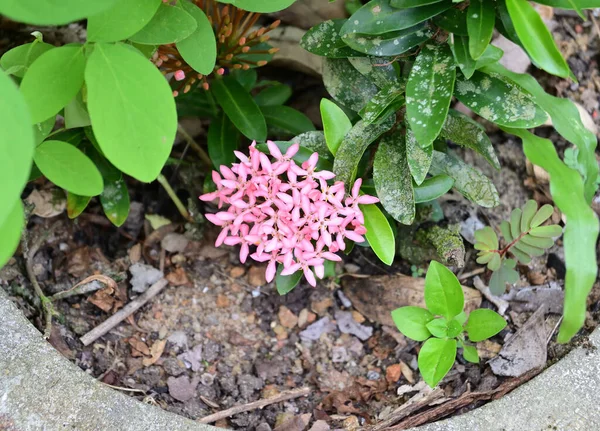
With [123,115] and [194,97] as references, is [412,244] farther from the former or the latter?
[123,115]

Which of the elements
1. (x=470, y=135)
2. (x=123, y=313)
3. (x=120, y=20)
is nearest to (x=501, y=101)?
(x=470, y=135)

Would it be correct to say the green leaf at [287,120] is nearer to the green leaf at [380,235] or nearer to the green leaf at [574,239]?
the green leaf at [380,235]

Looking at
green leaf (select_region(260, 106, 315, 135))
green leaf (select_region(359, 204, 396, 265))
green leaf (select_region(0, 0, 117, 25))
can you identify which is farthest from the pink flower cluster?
green leaf (select_region(0, 0, 117, 25))

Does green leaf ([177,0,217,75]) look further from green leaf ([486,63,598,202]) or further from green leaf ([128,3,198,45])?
green leaf ([486,63,598,202])

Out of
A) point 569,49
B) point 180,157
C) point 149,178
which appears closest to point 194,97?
point 180,157

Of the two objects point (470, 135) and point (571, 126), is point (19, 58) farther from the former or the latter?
point (571, 126)
